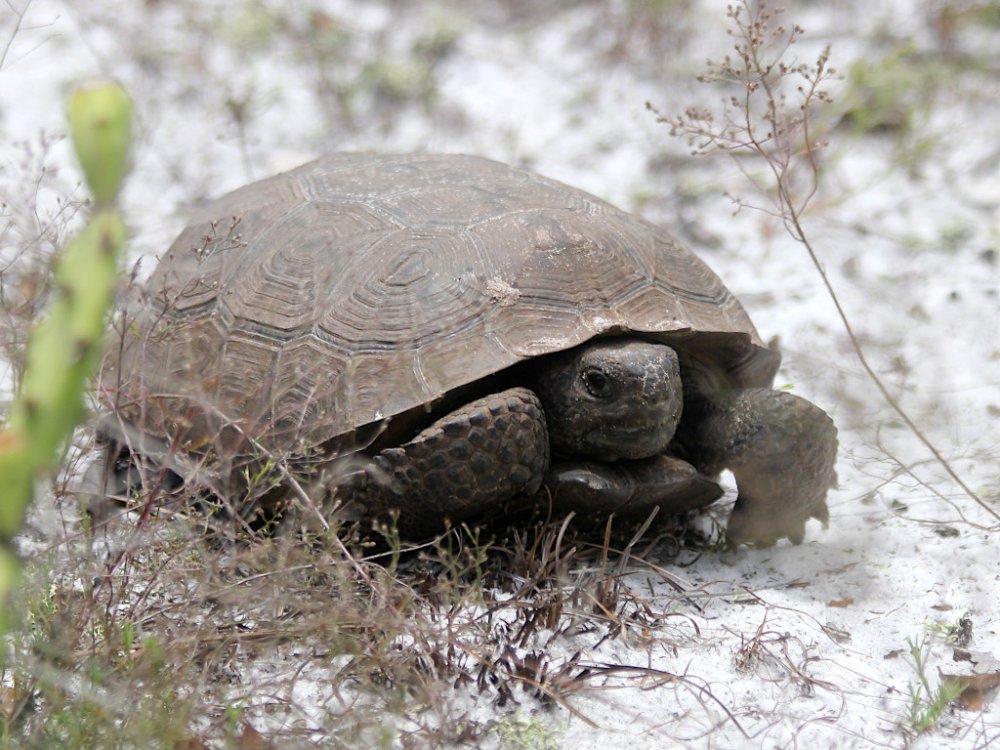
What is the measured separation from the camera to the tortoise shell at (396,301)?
254cm

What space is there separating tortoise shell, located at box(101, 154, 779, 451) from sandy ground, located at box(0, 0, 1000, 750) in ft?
1.61

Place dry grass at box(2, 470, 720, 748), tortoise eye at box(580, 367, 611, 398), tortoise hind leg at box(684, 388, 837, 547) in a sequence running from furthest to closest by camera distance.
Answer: tortoise hind leg at box(684, 388, 837, 547)
tortoise eye at box(580, 367, 611, 398)
dry grass at box(2, 470, 720, 748)

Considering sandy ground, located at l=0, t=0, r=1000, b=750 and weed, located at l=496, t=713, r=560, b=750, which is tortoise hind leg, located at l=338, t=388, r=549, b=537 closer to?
sandy ground, located at l=0, t=0, r=1000, b=750

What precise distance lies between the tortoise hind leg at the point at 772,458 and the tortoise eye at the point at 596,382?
0.42 metres

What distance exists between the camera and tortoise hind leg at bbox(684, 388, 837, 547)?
2.69 meters

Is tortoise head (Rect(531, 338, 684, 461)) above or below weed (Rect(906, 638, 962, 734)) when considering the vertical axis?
above

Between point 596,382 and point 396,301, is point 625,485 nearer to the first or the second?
point 596,382

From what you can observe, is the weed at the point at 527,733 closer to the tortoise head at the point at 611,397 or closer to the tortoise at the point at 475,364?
the tortoise at the point at 475,364

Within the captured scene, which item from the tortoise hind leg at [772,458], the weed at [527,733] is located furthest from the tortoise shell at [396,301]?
the weed at [527,733]

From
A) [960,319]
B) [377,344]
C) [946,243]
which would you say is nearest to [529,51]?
[946,243]

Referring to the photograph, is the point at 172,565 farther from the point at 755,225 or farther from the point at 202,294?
the point at 755,225

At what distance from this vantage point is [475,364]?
99.0 inches

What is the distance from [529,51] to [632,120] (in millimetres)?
970

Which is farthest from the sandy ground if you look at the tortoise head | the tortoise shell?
the tortoise shell
